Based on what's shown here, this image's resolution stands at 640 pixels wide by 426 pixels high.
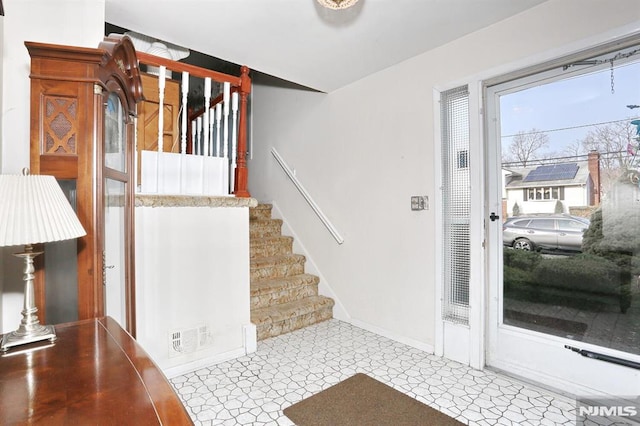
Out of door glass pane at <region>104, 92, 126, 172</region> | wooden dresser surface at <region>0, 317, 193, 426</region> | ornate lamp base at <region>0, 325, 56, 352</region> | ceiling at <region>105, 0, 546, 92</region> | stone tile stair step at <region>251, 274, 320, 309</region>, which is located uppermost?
ceiling at <region>105, 0, 546, 92</region>

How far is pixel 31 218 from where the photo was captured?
3.29ft

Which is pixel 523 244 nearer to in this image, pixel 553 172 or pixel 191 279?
pixel 553 172

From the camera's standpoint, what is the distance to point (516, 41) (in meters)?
2.20

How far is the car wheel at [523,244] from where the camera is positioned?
2.29 meters

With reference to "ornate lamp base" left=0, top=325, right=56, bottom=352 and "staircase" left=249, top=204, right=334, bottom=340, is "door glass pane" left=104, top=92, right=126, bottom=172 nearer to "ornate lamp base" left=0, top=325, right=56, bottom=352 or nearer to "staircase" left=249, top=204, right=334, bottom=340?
"ornate lamp base" left=0, top=325, right=56, bottom=352

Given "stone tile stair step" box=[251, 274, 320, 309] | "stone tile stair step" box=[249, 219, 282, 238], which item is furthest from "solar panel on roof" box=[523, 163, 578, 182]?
"stone tile stair step" box=[249, 219, 282, 238]

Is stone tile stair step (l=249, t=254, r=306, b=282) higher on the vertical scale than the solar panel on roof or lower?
lower

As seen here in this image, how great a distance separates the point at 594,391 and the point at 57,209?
2.88 meters

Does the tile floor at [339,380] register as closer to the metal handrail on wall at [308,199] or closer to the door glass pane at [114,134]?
the metal handrail on wall at [308,199]

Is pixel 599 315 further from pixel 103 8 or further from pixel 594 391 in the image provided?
pixel 103 8

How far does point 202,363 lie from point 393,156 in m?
2.31

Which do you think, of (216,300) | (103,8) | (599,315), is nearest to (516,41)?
(599,315)

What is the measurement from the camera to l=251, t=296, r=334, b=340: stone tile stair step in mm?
2973

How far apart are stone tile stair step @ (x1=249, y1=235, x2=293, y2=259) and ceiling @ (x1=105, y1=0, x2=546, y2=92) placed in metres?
1.94
